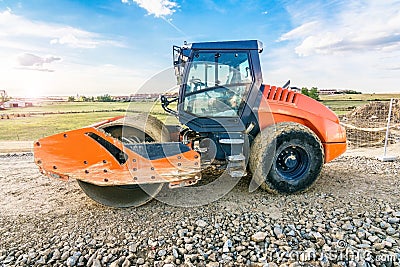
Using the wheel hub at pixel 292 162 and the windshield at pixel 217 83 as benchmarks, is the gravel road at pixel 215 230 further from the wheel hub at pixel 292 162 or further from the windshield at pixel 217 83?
the windshield at pixel 217 83

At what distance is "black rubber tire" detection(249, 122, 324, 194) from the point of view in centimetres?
427

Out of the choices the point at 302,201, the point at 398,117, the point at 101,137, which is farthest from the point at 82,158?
the point at 398,117

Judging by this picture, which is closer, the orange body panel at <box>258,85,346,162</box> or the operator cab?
the operator cab

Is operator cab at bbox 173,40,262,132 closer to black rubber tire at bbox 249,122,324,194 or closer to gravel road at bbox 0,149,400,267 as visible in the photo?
black rubber tire at bbox 249,122,324,194

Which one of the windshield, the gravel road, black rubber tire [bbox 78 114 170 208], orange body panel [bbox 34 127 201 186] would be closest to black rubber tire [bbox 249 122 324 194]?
the gravel road

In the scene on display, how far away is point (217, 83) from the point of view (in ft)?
14.3

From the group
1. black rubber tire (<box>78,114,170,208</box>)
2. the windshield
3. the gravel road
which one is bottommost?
the gravel road

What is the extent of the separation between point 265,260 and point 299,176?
1906mm

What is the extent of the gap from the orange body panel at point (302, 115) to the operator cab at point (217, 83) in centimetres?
29

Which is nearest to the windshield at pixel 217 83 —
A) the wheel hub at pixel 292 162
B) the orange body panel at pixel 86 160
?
the wheel hub at pixel 292 162

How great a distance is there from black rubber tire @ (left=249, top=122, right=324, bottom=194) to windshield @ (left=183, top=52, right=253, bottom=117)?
731 mm

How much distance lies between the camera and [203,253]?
3.02m

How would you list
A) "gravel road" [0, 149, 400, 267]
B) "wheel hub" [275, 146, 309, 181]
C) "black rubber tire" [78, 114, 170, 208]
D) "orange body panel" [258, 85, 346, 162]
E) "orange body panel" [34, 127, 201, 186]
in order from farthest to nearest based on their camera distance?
1. "orange body panel" [258, 85, 346, 162]
2. "wheel hub" [275, 146, 309, 181]
3. "black rubber tire" [78, 114, 170, 208]
4. "orange body panel" [34, 127, 201, 186]
5. "gravel road" [0, 149, 400, 267]

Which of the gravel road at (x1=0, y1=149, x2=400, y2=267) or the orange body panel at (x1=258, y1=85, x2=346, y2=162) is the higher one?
the orange body panel at (x1=258, y1=85, x2=346, y2=162)
